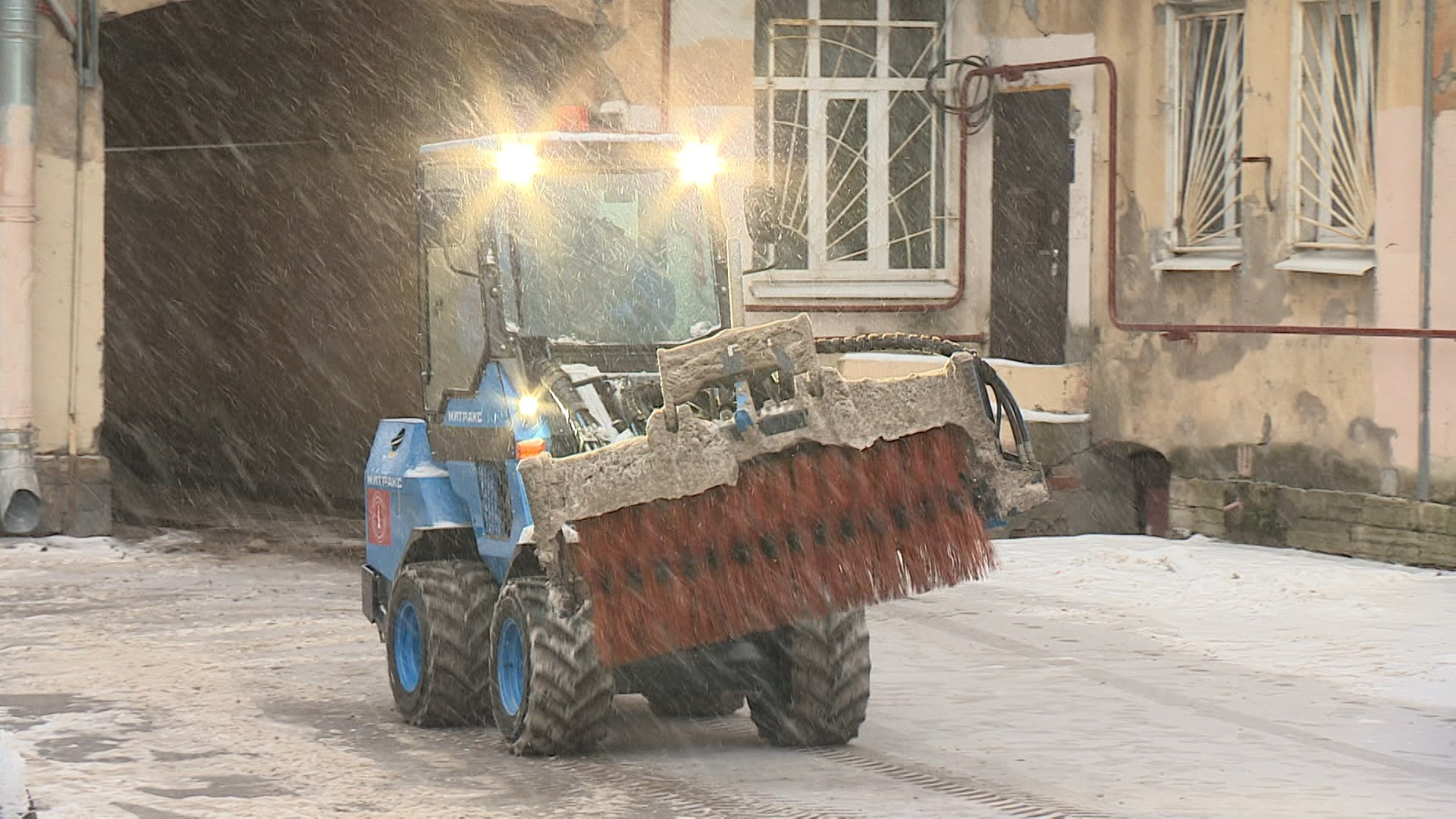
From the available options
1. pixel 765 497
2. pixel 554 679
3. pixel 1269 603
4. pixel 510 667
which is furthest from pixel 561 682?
pixel 1269 603

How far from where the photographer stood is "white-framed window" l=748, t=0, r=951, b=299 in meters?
15.4

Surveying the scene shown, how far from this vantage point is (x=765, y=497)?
7504 millimetres

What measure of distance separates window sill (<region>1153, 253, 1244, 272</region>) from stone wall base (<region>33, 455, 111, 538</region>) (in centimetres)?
709

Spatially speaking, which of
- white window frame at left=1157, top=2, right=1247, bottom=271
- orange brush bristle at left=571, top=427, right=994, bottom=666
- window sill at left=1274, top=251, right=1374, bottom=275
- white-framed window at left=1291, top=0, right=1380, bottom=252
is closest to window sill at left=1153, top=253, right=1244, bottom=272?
white window frame at left=1157, top=2, right=1247, bottom=271

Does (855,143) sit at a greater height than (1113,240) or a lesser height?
greater

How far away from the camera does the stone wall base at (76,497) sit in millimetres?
14688

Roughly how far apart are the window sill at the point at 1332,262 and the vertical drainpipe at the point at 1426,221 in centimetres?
40

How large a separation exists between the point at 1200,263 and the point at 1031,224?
144cm

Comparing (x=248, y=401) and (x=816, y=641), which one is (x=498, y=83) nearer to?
(x=248, y=401)

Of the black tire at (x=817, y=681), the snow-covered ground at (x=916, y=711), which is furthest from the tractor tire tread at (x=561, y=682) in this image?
the black tire at (x=817, y=681)

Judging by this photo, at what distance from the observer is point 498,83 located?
54.0ft

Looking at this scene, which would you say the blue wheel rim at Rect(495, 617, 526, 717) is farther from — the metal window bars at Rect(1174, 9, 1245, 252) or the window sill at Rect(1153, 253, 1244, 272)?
the metal window bars at Rect(1174, 9, 1245, 252)

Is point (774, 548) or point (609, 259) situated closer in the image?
point (774, 548)

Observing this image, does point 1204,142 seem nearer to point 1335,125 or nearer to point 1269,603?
point 1335,125
